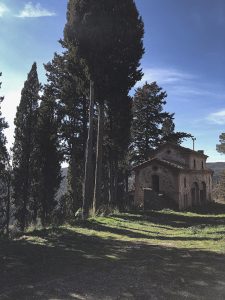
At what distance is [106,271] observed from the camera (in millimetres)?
8070

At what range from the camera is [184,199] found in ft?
118

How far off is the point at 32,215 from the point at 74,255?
32015mm

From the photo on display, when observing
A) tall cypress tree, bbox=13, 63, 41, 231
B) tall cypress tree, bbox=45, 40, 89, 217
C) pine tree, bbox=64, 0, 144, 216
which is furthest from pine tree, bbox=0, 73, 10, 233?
pine tree, bbox=64, 0, 144, 216

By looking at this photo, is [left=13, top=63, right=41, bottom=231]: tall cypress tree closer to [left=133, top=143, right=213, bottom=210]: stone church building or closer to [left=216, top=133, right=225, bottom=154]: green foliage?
[left=133, top=143, right=213, bottom=210]: stone church building

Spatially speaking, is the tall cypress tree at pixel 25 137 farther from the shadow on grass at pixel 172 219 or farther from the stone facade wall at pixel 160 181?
the shadow on grass at pixel 172 219

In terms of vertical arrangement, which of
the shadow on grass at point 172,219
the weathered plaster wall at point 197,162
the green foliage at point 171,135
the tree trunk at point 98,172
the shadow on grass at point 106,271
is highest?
the green foliage at point 171,135

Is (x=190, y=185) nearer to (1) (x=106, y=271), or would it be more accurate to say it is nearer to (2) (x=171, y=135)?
(2) (x=171, y=135)

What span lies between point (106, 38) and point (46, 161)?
18.6m

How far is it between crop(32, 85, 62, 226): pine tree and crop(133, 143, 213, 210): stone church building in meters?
7.98

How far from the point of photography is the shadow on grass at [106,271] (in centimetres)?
650

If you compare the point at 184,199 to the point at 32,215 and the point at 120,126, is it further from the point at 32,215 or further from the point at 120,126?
the point at 32,215

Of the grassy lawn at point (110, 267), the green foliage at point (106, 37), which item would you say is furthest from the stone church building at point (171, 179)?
the grassy lawn at point (110, 267)

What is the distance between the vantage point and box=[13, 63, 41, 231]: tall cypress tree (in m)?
37.5

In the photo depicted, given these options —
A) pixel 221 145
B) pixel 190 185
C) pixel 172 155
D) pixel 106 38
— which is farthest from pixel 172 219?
pixel 221 145
